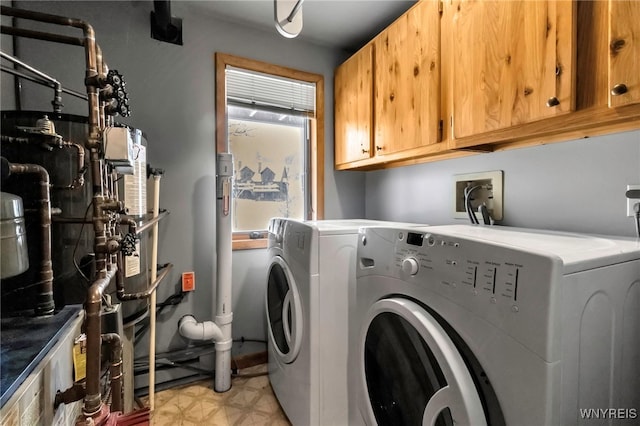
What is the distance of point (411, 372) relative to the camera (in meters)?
0.84

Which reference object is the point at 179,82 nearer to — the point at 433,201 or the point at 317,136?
the point at 317,136

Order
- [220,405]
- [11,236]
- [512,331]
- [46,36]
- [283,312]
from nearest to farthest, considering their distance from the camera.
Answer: [512,331]
[11,236]
[46,36]
[283,312]
[220,405]

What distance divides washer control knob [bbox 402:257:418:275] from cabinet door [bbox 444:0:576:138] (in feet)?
2.18

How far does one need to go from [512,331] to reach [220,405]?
5.42ft

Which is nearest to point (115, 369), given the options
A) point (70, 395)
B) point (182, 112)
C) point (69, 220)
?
point (70, 395)

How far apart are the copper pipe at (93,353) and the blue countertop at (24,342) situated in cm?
10

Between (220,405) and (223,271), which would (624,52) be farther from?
(220,405)

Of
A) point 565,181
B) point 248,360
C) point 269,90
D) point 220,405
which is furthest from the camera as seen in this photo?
point 269,90

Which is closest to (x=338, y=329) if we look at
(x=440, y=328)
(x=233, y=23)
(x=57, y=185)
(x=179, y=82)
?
(x=440, y=328)

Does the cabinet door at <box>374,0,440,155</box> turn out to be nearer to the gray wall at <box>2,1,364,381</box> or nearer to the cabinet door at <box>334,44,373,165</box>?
the cabinet door at <box>334,44,373,165</box>

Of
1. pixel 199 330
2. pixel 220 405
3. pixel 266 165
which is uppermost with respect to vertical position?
pixel 266 165

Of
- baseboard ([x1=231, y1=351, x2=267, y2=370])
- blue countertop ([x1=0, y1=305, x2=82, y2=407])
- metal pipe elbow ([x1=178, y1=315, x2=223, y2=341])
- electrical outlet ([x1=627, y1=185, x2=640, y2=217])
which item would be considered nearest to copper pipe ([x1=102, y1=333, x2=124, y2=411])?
blue countertop ([x1=0, y1=305, x2=82, y2=407])

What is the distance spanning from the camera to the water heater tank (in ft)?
2.27

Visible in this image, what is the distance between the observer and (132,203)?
1.27 m
